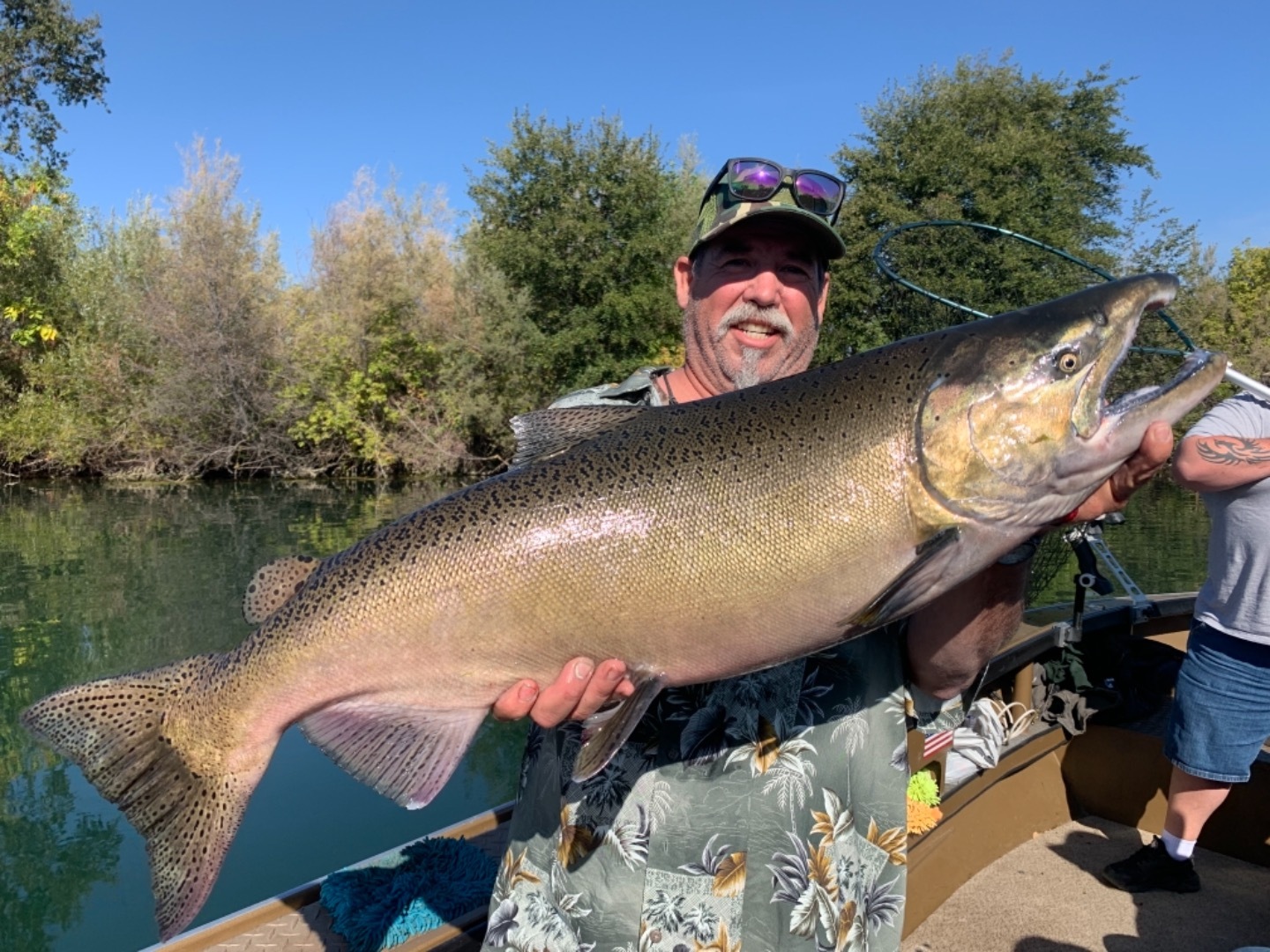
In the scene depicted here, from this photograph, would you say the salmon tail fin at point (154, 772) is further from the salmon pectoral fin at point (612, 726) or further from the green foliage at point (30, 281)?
the green foliage at point (30, 281)

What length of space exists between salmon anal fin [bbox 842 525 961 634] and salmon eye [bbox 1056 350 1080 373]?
0.50 m

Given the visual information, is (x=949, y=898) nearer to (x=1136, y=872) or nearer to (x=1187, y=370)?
(x=1136, y=872)

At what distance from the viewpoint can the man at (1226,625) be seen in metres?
4.11

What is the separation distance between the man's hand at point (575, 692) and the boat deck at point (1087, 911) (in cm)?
352

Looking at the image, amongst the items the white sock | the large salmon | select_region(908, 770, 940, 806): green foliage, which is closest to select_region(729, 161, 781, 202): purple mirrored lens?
the large salmon

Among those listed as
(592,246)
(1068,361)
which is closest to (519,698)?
(1068,361)

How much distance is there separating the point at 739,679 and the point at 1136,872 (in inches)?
164

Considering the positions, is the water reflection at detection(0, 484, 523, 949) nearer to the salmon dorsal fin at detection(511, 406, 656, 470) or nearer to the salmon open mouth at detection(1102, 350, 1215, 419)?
the salmon dorsal fin at detection(511, 406, 656, 470)

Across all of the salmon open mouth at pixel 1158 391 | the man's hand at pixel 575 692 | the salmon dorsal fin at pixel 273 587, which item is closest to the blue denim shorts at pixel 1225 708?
the salmon open mouth at pixel 1158 391

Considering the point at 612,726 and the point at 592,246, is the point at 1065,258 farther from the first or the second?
the point at 592,246

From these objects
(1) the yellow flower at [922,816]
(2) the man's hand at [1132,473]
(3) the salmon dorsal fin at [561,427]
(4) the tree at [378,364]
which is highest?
(4) the tree at [378,364]

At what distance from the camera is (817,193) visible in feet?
9.76

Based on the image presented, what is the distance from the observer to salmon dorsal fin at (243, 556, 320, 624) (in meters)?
2.48

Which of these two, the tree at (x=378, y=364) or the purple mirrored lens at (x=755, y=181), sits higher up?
the tree at (x=378, y=364)
